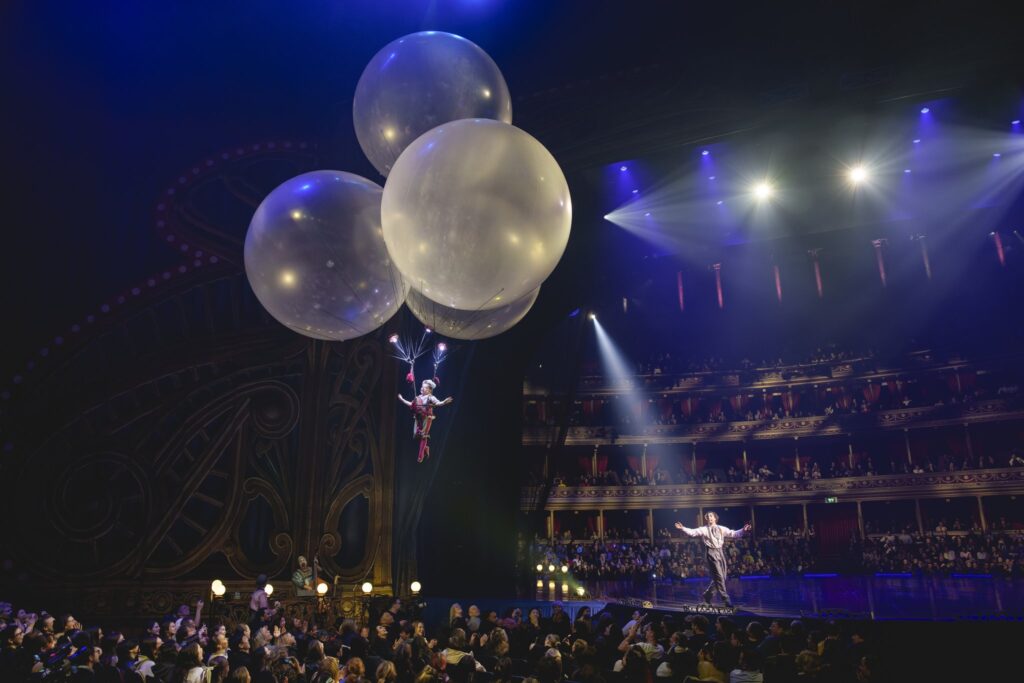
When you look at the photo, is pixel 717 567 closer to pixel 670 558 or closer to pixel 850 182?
pixel 850 182

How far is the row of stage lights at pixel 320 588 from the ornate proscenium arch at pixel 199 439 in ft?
0.93

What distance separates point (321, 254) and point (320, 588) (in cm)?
698

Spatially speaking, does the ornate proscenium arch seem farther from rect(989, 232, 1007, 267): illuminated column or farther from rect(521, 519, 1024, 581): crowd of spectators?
rect(989, 232, 1007, 267): illuminated column

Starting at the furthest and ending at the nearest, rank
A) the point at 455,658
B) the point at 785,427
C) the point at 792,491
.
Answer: the point at 785,427
the point at 792,491
the point at 455,658

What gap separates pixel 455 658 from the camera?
17.4 ft

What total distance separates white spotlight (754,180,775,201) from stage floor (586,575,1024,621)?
8.19m

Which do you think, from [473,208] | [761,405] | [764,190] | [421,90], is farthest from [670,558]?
[473,208]

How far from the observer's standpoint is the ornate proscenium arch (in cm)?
866

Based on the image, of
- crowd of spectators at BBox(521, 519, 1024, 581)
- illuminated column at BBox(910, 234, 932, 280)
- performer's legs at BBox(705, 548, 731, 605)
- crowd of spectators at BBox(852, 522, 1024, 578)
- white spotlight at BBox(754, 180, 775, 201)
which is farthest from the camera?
illuminated column at BBox(910, 234, 932, 280)

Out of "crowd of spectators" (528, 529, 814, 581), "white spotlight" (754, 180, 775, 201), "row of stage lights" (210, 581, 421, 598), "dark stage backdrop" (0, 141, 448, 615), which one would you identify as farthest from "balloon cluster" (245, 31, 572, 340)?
"crowd of spectators" (528, 529, 814, 581)

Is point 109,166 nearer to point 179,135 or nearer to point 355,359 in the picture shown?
point 179,135

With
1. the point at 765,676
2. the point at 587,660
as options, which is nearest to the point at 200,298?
the point at 587,660

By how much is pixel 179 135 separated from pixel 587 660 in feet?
31.2

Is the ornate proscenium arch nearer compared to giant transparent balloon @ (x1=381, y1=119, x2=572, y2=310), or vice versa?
giant transparent balloon @ (x1=381, y1=119, x2=572, y2=310)
